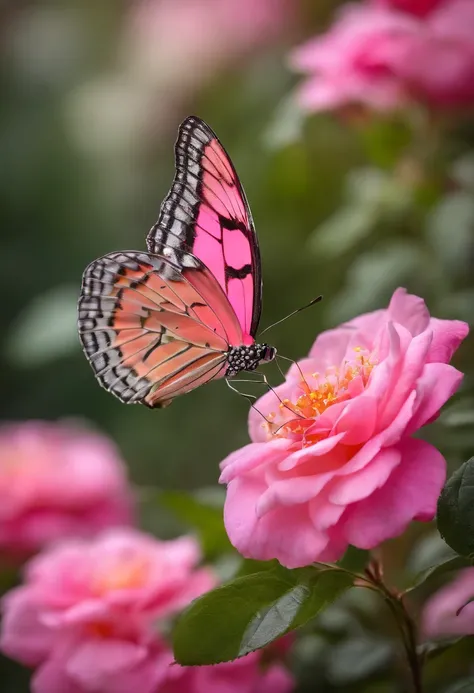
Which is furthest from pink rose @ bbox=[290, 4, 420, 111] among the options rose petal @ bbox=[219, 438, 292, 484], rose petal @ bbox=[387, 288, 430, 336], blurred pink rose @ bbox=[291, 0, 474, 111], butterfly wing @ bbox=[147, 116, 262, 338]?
rose petal @ bbox=[219, 438, 292, 484]

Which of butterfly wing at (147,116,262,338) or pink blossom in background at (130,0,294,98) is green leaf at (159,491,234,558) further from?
pink blossom in background at (130,0,294,98)

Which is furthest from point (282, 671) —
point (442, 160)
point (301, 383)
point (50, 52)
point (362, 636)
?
point (50, 52)

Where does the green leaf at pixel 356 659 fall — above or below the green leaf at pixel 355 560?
below

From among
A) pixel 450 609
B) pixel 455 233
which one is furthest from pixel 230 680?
pixel 455 233

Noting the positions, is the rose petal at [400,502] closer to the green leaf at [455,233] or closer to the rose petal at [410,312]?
the rose petal at [410,312]

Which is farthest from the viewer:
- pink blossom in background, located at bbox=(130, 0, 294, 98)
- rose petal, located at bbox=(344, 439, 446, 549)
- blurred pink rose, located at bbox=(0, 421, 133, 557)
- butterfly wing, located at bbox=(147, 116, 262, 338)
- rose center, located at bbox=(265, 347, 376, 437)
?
pink blossom in background, located at bbox=(130, 0, 294, 98)

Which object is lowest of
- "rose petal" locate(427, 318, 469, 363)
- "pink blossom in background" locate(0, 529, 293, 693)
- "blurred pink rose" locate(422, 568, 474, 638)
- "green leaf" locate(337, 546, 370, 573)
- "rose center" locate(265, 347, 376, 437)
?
"blurred pink rose" locate(422, 568, 474, 638)

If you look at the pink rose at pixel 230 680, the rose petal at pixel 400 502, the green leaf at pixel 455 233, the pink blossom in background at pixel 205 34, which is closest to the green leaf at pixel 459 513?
the rose petal at pixel 400 502
